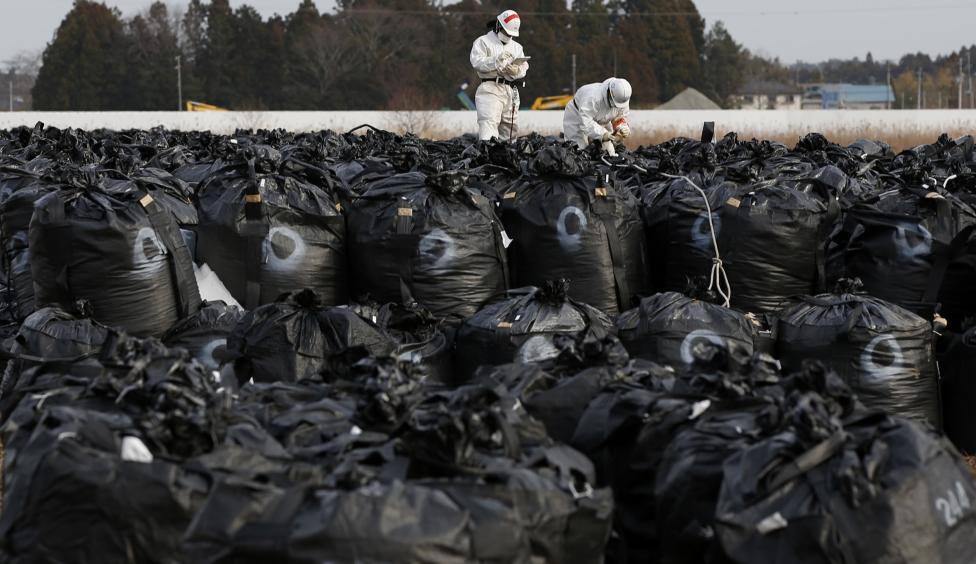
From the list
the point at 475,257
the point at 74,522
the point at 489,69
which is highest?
the point at 489,69

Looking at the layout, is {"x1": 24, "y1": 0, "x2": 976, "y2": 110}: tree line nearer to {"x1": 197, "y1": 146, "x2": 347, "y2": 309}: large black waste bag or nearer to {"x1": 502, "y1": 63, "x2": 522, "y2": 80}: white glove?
{"x1": 502, "y1": 63, "x2": 522, "y2": 80}: white glove

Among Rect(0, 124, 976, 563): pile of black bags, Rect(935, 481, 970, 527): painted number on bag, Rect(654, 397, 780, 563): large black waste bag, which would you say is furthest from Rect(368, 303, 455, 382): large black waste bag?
Rect(935, 481, 970, 527): painted number on bag

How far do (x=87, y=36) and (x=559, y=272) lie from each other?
51.2 m

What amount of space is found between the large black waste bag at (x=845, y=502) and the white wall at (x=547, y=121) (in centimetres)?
2710

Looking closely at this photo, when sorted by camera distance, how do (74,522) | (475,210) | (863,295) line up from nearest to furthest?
1. (74,522)
2. (863,295)
3. (475,210)

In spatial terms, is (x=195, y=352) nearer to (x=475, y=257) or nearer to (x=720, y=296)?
(x=475, y=257)

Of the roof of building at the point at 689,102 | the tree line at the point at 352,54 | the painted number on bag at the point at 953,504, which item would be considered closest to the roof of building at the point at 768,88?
the tree line at the point at 352,54

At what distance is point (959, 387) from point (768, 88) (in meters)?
78.7

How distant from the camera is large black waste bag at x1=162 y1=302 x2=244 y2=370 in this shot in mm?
5320

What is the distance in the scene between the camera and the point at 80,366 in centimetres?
437

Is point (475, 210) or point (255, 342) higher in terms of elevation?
point (475, 210)

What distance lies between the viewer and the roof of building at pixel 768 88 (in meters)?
80.2

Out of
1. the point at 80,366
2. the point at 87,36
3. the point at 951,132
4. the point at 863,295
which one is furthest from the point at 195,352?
the point at 87,36

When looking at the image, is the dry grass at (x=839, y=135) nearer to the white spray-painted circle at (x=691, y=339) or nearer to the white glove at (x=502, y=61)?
the white glove at (x=502, y=61)
